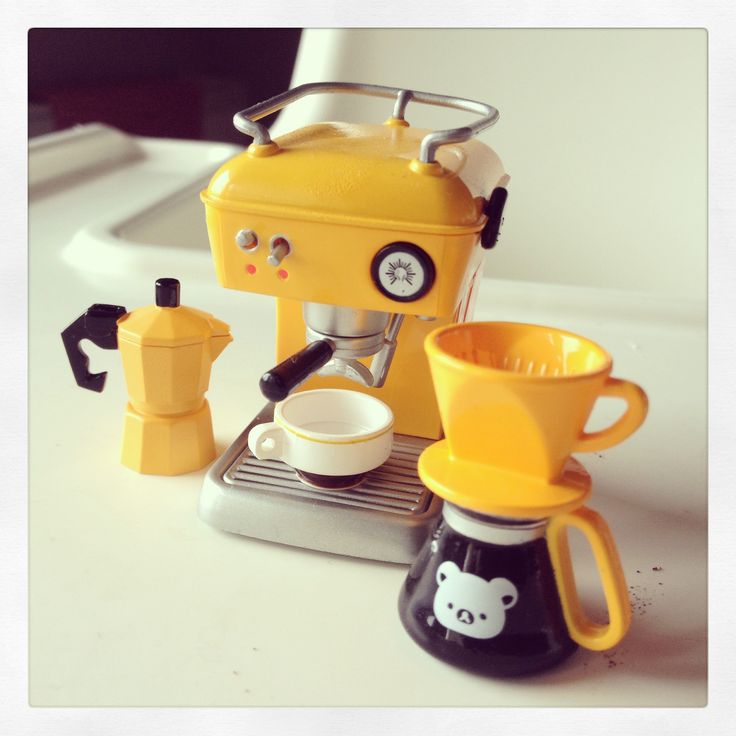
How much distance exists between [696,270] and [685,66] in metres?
0.28

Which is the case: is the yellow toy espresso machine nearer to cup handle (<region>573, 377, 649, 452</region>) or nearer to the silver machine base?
the silver machine base

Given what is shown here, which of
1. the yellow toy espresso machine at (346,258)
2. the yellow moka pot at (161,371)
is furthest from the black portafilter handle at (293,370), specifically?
the yellow moka pot at (161,371)

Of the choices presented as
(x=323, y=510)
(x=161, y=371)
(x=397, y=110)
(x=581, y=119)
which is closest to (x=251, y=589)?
(x=323, y=510)

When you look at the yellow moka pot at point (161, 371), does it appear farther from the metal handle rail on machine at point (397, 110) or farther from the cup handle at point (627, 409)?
the cup handle at point (627, 409)

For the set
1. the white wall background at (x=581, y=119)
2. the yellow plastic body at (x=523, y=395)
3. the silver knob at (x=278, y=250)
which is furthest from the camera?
the white wall background at (x=581, y=119)

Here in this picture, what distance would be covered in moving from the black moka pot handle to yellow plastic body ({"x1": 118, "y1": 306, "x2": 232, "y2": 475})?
10 millimetres

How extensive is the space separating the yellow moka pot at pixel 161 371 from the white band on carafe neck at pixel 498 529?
0.24 m

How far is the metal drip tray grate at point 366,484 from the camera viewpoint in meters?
0.56

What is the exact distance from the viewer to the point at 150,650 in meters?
0.49

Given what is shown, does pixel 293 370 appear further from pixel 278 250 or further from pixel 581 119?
pixel 581 119

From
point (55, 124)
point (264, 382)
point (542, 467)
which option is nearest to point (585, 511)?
point (542, 467)

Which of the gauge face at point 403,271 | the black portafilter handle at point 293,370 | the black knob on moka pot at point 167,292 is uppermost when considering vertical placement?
the gauge face at point 403,271

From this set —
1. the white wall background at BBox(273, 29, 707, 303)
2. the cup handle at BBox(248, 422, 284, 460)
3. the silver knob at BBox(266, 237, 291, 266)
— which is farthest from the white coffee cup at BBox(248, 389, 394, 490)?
the white wall background at BBox(273, 29, 707, 303)

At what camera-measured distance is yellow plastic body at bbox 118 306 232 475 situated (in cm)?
60
